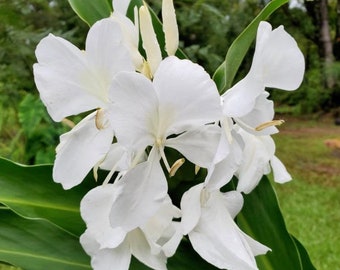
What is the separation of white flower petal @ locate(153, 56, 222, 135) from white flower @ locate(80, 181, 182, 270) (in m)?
0.09

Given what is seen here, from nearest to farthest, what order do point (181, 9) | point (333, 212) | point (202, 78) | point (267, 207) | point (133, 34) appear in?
1. point (202, 78)
2. point (133, 34)
3. point (267, 207)
4. point (333, 212)
5. point (181, 9)

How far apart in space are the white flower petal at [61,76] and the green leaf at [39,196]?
0.60 ft

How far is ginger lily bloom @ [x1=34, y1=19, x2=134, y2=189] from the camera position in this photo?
0.47 metres

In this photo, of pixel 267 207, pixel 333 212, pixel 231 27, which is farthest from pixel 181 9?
pixel 267 207

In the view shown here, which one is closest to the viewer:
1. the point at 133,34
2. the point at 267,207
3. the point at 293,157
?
the point at 133,34

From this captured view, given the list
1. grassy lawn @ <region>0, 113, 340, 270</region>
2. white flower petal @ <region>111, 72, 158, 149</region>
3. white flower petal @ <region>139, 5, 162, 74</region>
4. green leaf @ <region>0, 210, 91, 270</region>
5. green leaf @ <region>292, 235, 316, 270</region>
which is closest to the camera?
white flower petal @ <region>111, 72, 158, 149</region>

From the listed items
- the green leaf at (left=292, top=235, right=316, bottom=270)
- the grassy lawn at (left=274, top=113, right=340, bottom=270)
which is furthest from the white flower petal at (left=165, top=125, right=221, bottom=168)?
the grassy lawn at (left=274, top=113, right=340, bottom=270)

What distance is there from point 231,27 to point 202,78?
531 cm

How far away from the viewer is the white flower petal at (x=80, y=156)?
48 centimetres

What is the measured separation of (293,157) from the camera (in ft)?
17.4

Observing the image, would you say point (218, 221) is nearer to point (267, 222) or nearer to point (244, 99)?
point (244, 99)

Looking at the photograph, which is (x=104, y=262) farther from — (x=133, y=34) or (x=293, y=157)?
(x=293, y=157)

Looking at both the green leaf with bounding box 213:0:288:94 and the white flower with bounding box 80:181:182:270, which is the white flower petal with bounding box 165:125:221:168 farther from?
the green leaf with bounding box 213:0:288:94

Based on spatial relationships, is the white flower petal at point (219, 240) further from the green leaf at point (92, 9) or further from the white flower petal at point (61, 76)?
the green leaf at point (92, 9)
